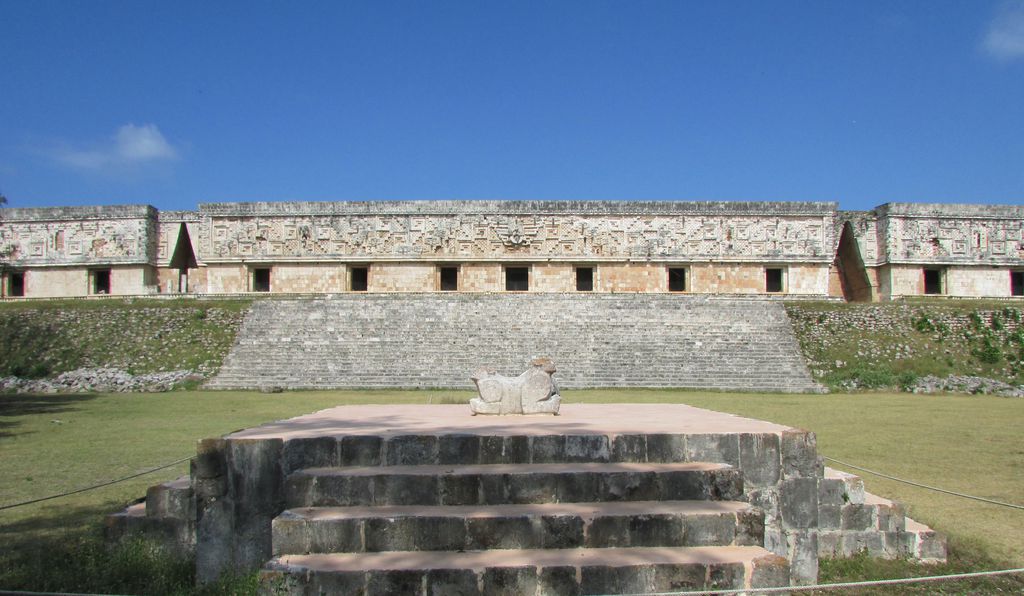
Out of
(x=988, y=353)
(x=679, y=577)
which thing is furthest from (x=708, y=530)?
(x=988, y=353)

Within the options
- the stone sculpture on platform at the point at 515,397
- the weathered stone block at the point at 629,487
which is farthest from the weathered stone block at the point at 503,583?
the stone sculpture on platform at the point at 515,397

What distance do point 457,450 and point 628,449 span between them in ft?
4.20

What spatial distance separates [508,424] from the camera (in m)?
5.81

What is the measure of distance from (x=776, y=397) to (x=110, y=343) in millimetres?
17695

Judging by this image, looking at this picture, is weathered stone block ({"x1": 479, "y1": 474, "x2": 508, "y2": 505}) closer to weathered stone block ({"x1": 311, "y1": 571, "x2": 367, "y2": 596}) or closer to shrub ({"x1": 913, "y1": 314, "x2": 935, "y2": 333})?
weathered stone block ({"x1": 311, "y1": 571, "x2": 367, "y2": 596})

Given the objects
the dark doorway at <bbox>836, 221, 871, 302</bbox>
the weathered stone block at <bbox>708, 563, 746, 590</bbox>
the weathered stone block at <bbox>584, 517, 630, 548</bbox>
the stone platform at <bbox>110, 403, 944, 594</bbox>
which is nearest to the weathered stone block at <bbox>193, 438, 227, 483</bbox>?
the stone platform at <bbox>110, 403, 944, 594</bbox>

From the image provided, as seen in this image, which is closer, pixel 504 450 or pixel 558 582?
pixel 558 582

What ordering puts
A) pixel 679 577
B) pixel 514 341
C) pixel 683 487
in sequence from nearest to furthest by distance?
pixel 679 577 → pixel 683 487 → pixel 514 341

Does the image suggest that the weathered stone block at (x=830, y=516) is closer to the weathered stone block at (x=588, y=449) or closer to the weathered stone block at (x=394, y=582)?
the weathered stone block at (x=588, y=449)

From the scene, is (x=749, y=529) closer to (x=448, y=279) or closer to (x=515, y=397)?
(x=515, y=397)

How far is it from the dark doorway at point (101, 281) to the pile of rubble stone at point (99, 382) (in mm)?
9944

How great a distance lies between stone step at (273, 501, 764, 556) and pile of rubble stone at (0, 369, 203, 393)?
13.9 metres

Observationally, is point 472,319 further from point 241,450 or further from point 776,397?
point 241,450

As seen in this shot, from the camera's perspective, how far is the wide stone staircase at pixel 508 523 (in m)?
3.77
